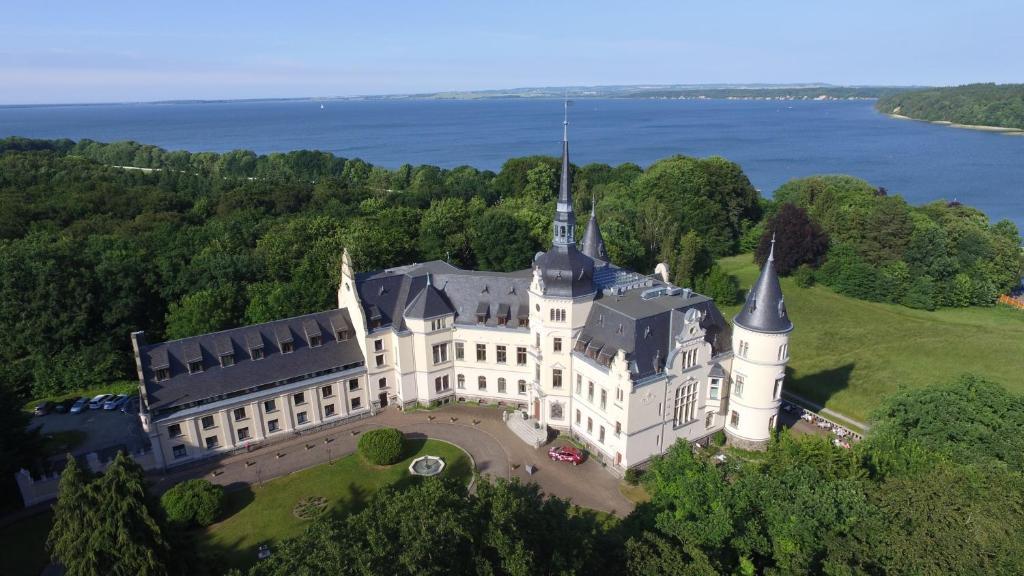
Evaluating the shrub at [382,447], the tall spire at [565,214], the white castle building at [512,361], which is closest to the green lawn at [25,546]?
the white castle building at [512,361]

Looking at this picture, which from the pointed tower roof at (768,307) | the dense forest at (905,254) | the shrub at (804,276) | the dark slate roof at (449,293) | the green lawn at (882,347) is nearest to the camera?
the pointed tower roof at (768,307)

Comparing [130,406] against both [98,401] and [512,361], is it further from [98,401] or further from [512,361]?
[512,361]

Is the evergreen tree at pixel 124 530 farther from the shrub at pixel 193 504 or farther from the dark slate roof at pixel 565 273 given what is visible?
the dark slate roof at pixel 565 273

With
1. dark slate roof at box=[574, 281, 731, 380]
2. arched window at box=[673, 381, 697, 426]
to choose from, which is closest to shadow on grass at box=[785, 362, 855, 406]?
dark slate roof at box=[574, 281, 731, 380]

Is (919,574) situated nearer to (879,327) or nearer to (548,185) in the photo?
(879,327)

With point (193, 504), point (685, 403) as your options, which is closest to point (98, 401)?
point (193, 504)

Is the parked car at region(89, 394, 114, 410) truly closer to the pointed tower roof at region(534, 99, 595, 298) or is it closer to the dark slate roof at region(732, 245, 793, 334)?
the pointed tower roof at region(534, 99, 595, 298)
